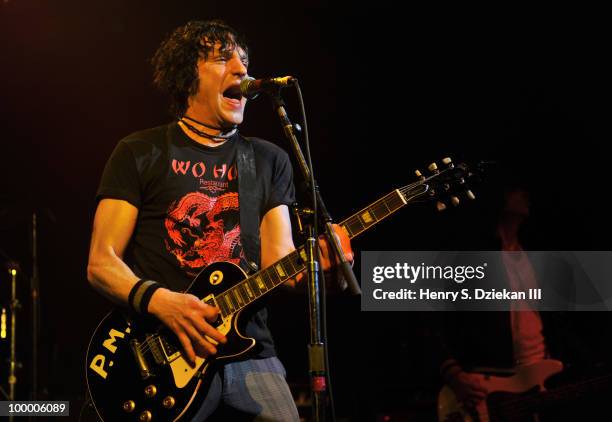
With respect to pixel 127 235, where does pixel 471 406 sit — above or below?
below

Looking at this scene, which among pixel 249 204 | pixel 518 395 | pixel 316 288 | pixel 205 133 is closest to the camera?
pixel 316 288

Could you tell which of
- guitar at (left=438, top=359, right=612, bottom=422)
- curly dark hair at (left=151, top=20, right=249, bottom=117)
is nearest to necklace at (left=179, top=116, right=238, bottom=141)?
curly dark hair at (left=151, top=20, right=249, bottom=117)

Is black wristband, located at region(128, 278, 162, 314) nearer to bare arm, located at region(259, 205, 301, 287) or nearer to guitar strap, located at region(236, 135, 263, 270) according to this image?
guitar strap, located at region(236, 135, 263, 270)

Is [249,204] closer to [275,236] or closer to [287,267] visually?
[275,236]

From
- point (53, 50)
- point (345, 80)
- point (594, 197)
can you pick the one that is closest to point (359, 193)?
point (345, 80)

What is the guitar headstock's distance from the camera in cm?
260

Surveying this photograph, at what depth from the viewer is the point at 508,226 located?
507 cm

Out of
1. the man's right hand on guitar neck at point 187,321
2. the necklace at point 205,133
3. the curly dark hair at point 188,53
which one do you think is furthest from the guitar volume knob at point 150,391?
the curly dark hair at point 188,53

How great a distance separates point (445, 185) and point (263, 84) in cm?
80

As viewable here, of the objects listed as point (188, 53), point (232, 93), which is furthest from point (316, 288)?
point (188, 53)

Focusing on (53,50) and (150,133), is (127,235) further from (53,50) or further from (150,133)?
(53,50)

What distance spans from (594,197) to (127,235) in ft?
13.2

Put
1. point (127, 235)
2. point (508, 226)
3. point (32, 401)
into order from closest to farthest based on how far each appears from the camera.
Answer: point (127, 235) → point (32, 401) → point (508, 226)

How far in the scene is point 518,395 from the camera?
4.41 metres
